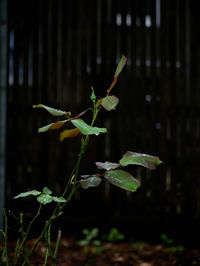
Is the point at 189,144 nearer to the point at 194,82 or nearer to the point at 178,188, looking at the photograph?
the point at 178,188

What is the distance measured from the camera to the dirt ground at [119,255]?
6.22 feet

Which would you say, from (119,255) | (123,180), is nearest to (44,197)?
(123,180)

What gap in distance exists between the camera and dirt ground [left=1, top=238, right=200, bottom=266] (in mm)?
1894

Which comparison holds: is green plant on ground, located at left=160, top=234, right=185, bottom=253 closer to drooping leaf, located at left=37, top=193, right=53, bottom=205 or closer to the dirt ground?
the dirt ground

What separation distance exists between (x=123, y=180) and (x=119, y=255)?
5.13 ft

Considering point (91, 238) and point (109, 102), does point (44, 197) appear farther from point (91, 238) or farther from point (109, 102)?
point (91, 238)

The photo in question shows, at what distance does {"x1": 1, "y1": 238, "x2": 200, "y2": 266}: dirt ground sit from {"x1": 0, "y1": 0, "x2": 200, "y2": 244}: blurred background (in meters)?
0.22

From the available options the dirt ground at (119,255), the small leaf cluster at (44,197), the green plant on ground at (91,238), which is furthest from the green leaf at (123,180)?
the green plant on ground at (91,238)

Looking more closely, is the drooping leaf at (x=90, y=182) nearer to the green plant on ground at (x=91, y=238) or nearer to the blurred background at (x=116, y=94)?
the green plant on ground at (x=91, y=238)

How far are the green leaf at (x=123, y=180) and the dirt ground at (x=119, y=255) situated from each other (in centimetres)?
108

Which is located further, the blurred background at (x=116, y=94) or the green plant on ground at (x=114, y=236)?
the blurred background at (x=116, y=94)

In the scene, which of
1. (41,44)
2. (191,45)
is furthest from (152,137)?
(41,44)

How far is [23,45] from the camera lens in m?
2.69

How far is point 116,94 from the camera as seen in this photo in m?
2.69
